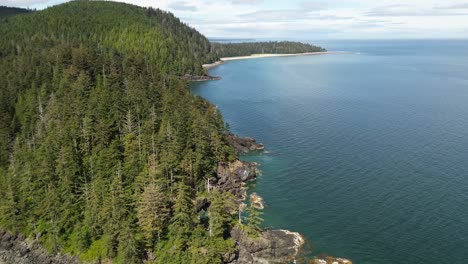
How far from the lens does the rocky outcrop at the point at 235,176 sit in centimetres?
9000

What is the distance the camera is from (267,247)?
2677 inches

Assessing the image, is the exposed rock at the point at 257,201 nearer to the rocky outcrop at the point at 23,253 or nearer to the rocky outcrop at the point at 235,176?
the rocky outcrop at the point at 235,176

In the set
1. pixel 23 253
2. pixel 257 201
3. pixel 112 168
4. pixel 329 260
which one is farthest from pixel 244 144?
pixel 23 253

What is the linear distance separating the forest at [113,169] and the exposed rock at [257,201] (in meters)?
4.01

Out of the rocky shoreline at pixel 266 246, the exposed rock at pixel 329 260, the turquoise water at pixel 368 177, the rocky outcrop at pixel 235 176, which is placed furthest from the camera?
the rocky outcrop at pixel 235 176

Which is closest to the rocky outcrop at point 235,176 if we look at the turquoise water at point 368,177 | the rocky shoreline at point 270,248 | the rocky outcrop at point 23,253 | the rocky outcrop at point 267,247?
the turquoise water at point 368,177

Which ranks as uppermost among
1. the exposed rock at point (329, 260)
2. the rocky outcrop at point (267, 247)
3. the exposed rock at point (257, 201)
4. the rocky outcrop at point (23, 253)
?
the exposed rock at point (257, 201)

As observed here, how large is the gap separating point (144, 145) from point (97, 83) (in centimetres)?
3568

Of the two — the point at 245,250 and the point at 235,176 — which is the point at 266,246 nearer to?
the point at 245,250

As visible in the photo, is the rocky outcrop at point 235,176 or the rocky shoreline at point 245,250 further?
the rocky outcrop at point 235,176

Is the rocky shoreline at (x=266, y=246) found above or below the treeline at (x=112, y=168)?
below

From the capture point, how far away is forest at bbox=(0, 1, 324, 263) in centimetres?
6669

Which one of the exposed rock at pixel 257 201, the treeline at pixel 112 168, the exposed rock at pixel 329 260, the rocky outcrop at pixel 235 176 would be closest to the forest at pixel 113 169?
the treeline at pixel 112 168

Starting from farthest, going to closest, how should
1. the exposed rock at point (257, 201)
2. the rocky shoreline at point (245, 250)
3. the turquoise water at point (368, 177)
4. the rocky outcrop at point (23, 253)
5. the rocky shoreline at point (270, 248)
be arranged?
the exposed rock at point (257, 201) → the turquoise water at point (368, 177) → the rocky outcrop at point (23, 253) → the rocky shoreline at point (245, 250) → the rocky shoreline at point (270, 248)
